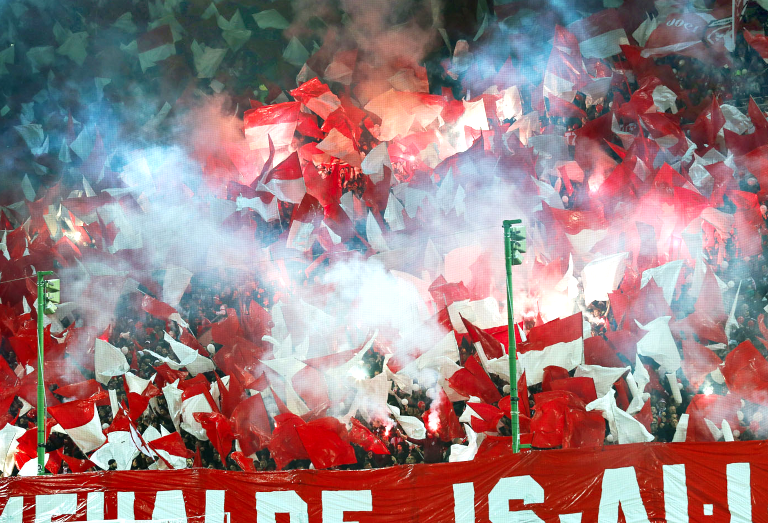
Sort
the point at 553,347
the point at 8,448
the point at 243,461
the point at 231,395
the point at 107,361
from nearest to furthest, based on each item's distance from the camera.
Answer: the point at 243,461 → the point at 553,347 → the point at 231,395 → the point at 8,448 → the point at 107,361

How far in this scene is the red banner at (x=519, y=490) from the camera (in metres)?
7.74

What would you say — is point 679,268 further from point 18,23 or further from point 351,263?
point 18,23

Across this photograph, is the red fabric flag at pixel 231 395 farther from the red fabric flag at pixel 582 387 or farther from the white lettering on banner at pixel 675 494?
the white lettering on banner at pixel 675 494

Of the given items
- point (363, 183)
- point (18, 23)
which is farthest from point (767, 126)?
point (18, 23)

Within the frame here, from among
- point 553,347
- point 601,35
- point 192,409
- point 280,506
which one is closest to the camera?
point 280,506

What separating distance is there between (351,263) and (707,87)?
7.97m

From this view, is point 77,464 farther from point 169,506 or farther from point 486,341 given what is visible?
point 486,341

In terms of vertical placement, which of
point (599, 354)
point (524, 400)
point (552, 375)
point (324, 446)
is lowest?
point (324, 446)

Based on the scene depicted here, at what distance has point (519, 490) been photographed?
797cm

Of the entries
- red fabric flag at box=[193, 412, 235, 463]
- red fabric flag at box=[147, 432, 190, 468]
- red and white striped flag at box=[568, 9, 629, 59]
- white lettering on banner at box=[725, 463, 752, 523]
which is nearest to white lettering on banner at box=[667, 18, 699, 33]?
red and white striped flag at box=[568, 9, 629, 59]

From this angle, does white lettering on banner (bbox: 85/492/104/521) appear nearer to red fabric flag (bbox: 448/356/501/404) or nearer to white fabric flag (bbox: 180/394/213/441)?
white fabric flag (bbox: 180/394/213/441)

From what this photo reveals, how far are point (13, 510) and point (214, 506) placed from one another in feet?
7.81

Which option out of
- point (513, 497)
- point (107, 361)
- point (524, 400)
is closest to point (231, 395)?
point (107, 361)

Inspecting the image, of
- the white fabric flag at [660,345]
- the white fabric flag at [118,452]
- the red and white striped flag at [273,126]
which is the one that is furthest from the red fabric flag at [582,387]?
the red and white striped flag at [273,126]
